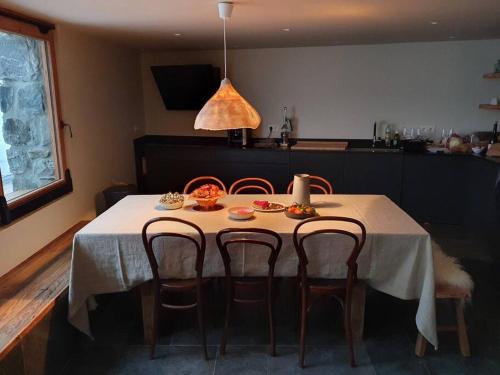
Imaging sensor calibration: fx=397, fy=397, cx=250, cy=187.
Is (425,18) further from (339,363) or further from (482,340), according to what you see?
(339,363)

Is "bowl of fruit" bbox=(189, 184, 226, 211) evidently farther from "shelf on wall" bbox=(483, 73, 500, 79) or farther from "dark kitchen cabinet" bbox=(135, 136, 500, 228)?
"shelf on wall" bbox=(483, 73, 500, 79)

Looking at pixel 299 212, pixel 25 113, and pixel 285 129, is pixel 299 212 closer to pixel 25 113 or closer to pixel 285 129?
pixel 25 113

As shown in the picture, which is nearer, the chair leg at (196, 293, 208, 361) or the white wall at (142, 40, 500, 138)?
the chair leg at (196, 293, 208, 361)

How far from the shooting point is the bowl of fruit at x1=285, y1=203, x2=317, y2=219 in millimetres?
2553

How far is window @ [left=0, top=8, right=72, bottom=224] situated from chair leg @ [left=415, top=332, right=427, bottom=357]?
8.94 feet

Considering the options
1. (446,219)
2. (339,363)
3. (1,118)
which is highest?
(1,118)

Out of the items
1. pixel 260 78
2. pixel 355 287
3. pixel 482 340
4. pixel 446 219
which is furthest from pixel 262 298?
pixel 260 78

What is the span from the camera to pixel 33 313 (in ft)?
7.20

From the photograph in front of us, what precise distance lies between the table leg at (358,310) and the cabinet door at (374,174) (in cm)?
218

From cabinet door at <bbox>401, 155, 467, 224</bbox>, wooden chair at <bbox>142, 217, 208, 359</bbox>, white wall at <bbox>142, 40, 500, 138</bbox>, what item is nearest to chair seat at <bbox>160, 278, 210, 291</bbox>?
wooden chair at <bbox>142, 217, 208, 359</bbox>

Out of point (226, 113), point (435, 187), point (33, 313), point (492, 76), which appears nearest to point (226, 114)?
point (226, 113)

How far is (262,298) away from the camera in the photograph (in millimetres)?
2430

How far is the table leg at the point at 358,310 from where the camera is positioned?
2.44m

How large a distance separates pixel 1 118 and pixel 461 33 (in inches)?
162
